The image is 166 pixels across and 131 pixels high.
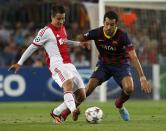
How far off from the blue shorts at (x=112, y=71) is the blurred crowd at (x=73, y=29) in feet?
39.2

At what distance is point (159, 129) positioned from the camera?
1198cm

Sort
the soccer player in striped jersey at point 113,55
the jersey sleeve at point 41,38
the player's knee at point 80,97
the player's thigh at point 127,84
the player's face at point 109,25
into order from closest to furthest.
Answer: the jersey sleeve at point 41,38 < the player's face at point 109,25 < the player's knee at point 80,97 < the soccer player in striped jersey at point 113,55 < the player's thigh at point 127,84

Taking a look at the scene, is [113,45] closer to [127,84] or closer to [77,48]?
[127,84]

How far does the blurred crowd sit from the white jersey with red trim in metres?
12.7

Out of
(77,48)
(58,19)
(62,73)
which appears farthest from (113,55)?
(77,48)

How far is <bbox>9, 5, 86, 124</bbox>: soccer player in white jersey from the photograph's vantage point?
13.6 m

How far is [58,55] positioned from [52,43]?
262mm

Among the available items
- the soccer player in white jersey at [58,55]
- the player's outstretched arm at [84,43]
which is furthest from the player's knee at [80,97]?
the player's outstretched arm at [84,43]

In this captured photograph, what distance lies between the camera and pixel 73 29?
1115 inches

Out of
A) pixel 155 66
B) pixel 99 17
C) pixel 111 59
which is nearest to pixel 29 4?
pixel 99 17

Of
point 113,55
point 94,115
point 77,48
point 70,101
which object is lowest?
point 77,48

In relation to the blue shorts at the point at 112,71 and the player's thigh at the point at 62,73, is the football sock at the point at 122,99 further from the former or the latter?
the player's thigh at the point at 62,73

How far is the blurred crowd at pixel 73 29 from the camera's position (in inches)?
1069

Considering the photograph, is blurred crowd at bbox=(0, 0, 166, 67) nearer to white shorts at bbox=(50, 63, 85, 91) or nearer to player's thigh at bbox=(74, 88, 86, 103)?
player's thigh at bbox=(74, 88, 86, 103)
